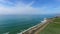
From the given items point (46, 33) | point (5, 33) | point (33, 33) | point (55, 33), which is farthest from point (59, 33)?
point (5, 33)

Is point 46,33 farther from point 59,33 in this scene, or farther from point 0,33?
point 0,33

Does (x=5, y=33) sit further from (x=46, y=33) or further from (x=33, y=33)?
(x=46, y=33)

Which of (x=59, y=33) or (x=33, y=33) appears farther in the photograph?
(x=33, y=33)

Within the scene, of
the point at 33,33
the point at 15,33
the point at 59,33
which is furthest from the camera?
the point at 15,33

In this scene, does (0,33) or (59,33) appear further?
(0,33)

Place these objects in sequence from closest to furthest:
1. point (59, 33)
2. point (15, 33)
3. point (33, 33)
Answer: point (59, 33) → point (33, 33) → point (15, 33)

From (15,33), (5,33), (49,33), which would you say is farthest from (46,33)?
(5,33)

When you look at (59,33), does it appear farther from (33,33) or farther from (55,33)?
(33,33)

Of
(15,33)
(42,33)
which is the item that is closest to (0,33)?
(15,33)
